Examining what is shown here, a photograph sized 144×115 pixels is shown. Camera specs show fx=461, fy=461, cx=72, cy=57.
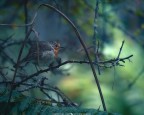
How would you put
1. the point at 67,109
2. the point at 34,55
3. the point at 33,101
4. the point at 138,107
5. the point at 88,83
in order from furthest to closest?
the point at 88,83 < the point at 138,107 < the point at 34,55 < the point at 33,101 < the point at 67,109

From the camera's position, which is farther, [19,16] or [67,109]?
[19,16]

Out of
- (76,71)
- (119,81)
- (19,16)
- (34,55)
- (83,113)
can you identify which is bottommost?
(83,113)

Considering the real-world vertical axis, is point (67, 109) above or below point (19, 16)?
below

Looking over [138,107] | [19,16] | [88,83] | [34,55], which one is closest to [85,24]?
[19,16]

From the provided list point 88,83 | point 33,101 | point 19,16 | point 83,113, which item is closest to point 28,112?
point 33,101

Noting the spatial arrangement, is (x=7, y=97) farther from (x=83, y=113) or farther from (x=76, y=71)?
(x=76, y=71)

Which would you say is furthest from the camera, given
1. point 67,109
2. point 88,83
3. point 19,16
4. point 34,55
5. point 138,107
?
point 88,83

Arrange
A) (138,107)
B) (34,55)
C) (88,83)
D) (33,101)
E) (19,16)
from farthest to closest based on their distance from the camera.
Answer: (88,83)
(138,107)
(19,16)
(34,55)
(33,101)

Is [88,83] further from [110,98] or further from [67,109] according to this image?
[67,109]

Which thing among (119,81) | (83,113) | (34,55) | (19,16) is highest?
(119,81)
